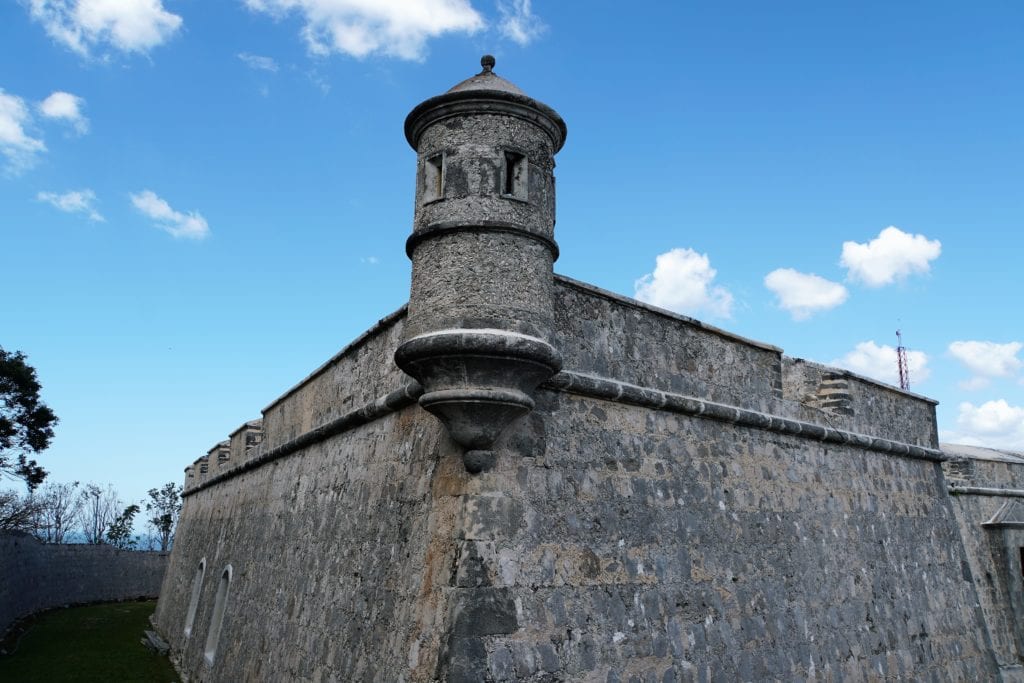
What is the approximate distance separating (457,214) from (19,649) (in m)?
14.8

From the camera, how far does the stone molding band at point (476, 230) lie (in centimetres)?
549

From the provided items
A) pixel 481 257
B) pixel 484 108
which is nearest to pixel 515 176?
pixel 484 108

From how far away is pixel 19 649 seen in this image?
1467 cm

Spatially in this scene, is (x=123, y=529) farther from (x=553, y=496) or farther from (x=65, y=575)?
(x=553, y=496)

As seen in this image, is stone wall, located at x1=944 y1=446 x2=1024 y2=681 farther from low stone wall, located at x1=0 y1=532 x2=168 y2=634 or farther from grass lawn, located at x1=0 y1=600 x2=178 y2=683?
low stone wall, located at x1=0 y1=532 x2=168 y2=634

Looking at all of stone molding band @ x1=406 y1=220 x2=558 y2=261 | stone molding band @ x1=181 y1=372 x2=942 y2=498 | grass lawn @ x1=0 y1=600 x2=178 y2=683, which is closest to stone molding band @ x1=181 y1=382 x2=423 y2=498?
stone molding band @ x1=181 y1=372 x2=942 y2=498

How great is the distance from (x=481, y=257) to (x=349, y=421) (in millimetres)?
3024

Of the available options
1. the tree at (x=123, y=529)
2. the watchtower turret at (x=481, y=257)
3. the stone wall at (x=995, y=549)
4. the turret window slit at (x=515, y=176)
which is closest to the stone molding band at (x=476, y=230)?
the watchtower turret at (x=481, y=257)

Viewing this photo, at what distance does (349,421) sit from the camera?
7.68 meters

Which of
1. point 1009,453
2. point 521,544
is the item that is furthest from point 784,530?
point 1009,453

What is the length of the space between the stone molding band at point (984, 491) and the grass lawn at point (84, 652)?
1241 centimetres

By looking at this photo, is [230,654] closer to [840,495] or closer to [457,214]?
[457,214]

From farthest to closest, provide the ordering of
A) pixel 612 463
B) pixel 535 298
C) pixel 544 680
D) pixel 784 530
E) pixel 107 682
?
pixel 107 682, pixel 784 530, pixel 612 463, pixel 535 298, pixel 544 680

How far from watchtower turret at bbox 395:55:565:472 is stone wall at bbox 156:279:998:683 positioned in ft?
1.54
